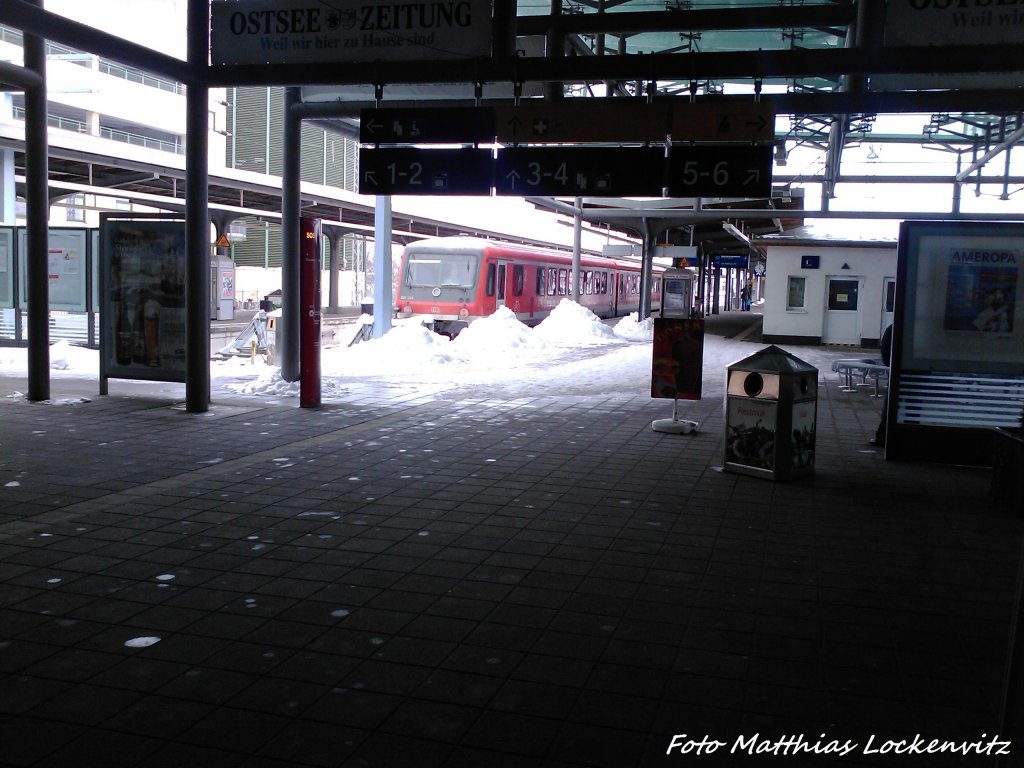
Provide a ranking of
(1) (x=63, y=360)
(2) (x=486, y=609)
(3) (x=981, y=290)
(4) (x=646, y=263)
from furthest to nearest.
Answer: (4) (x=646, y=263), (1) (x=63, y=360), (3) (x=981, y=290), (2) (x=486, y=609)

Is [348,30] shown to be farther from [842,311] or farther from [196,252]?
[842,311]

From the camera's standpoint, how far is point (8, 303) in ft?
52.5

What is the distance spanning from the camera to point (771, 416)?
807cm

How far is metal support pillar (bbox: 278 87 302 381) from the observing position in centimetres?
1357

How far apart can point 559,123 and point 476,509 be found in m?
4.37

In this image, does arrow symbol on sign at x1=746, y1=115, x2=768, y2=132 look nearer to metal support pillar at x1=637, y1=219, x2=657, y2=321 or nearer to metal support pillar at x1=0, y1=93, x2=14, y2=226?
metal support pillar at x1=0, y1=93, x2=14, y2=226

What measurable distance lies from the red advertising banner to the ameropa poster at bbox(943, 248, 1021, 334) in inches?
96.7

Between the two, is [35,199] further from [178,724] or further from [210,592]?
[178,724]

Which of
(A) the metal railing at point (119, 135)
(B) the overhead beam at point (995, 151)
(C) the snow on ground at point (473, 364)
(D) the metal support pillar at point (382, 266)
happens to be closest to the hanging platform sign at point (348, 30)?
(C) the snow on ground at point (473, 364)

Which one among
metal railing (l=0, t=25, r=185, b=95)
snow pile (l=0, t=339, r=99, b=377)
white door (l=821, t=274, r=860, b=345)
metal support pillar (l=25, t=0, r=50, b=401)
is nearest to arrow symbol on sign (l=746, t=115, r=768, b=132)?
metal support pillar (l=25, t=0, r=50, b=401)

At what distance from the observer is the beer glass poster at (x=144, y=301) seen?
11781 millimetres

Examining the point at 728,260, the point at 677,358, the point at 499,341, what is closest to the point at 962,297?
the point at 677,358

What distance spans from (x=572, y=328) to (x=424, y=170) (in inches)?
667

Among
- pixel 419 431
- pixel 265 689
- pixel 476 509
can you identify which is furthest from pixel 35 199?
pixel 265 689
